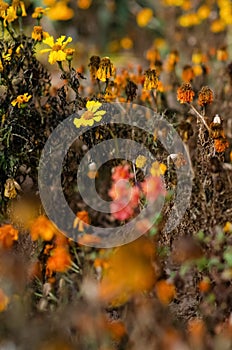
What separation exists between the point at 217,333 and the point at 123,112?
3.11ft

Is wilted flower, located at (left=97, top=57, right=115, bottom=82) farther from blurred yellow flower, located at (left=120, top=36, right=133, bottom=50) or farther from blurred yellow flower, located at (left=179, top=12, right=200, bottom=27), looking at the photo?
blurred yellow flower, located at (left=120, top=36, right=133, bottom=50)

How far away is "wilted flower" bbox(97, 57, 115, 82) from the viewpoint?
2.29m

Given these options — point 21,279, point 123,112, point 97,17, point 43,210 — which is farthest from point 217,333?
point 97,17

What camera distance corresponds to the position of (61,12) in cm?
490

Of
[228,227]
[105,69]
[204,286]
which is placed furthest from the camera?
[228,227]

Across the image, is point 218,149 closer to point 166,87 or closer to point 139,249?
point 139,249

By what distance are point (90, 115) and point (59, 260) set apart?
1.80 ft

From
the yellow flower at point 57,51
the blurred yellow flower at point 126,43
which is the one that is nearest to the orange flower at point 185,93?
the yellow flower at point 57,51

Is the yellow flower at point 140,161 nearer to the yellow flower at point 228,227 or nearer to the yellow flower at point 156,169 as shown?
the yellow flower at point 156,169

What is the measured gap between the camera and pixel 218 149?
2232mm

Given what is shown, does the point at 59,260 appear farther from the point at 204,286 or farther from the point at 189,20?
the point at 189,20

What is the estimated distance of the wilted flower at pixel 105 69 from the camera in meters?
2.29

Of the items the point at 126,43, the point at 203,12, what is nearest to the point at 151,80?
the point at 203,12

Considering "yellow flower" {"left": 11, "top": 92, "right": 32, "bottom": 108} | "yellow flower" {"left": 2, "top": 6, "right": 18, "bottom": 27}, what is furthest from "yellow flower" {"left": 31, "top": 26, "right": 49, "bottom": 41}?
"yellow flower" {"left": 11, "top": 92, "right": 32, "bottom": 108}
